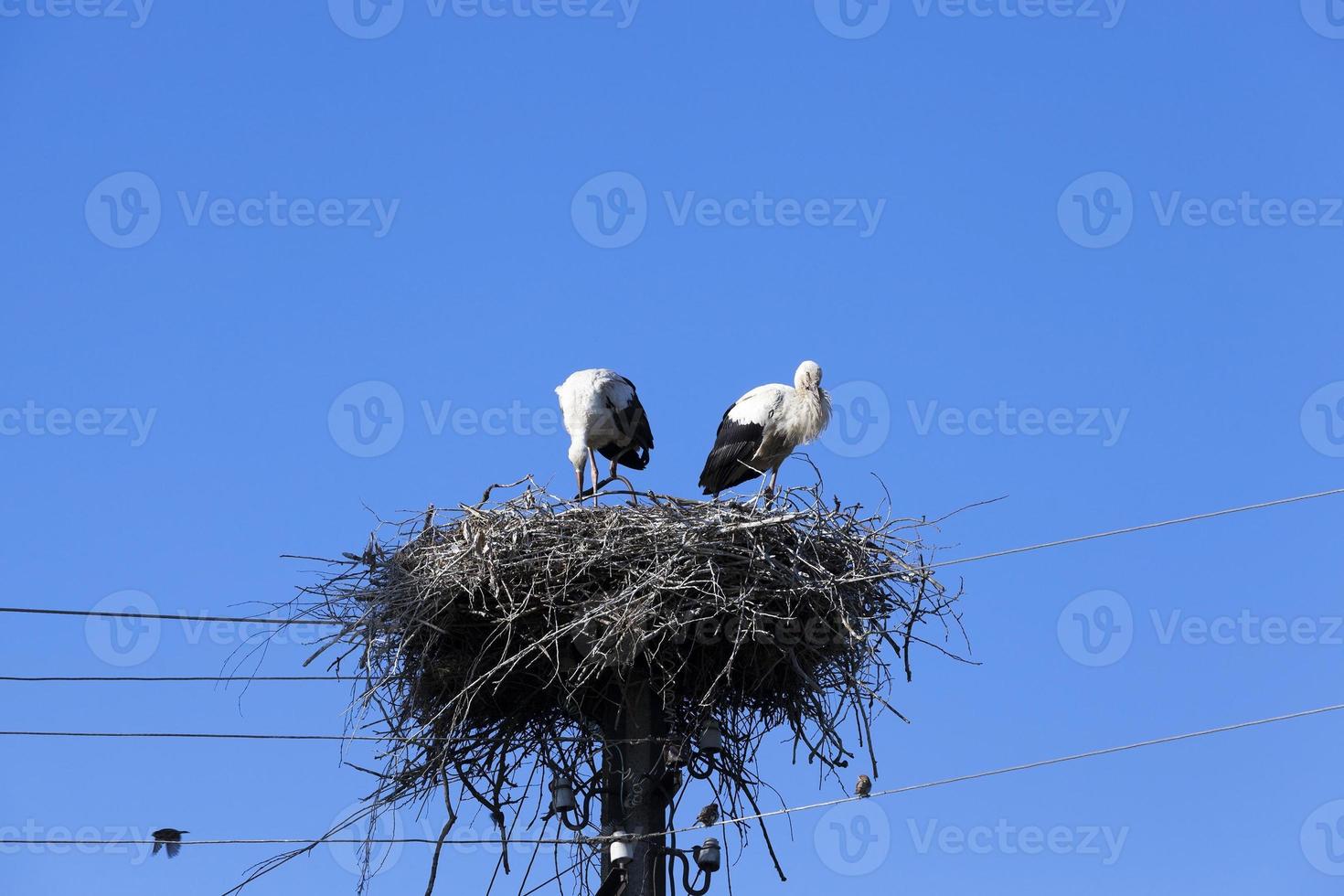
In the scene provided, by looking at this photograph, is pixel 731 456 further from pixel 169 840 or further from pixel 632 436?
pixel 169 840

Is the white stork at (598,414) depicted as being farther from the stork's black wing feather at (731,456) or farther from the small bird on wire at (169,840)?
the small bird on wire at (169,840)

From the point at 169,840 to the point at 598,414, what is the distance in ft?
14.1

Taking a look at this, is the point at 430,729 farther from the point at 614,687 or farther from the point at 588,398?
the point at 588,398

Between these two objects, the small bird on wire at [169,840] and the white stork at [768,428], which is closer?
the small bird on wire at [169,840]

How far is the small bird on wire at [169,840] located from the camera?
8.49 metres

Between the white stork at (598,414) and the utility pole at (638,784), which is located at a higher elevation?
the white stork at (598,414)

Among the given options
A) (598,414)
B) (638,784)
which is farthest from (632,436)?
(638,784)

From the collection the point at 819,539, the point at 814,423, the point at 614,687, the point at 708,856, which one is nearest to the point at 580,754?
the point at 614,687

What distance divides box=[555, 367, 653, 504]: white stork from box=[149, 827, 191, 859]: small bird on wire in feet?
13.0

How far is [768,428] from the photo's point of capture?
11297 mm

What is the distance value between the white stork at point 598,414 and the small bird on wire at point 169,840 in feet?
13.0

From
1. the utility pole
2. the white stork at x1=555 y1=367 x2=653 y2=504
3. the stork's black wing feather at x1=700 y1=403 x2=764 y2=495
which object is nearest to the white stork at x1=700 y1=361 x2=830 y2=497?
the stork's black wing feather at x1=700 y1=403 x2=764 y2=495

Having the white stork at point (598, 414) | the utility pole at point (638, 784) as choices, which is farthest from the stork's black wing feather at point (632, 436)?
the utility pole at point (638, 784)

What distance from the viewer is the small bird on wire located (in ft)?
27.9
